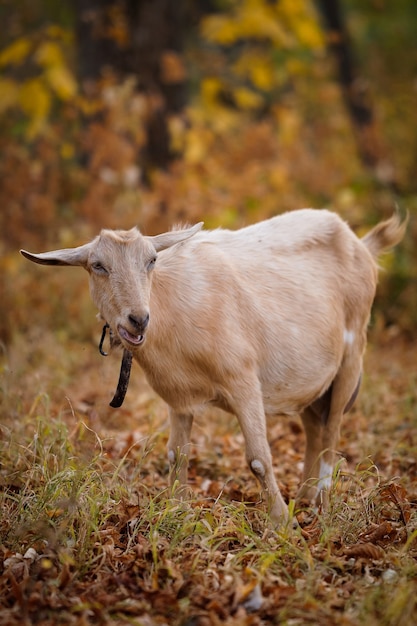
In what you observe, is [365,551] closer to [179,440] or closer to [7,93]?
[179,440]

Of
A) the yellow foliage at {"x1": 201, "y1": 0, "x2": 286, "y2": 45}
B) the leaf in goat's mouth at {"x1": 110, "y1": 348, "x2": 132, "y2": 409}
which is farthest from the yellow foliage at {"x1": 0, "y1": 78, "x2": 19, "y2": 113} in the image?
the leaf in goat's mouth at {"x1": 110, "y1": 348, "x2": 132, "y2": 409}

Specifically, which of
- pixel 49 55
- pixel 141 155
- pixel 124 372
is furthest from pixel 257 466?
pixel 49 55

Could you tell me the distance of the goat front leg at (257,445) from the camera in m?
4.68

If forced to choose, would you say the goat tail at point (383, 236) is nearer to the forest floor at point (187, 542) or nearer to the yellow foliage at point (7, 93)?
the forest floor at point (187, 542)

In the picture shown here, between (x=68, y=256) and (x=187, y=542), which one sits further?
(x=68, y=256)

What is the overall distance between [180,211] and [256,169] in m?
1.99

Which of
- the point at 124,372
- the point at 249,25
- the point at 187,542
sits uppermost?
the point at 249,25

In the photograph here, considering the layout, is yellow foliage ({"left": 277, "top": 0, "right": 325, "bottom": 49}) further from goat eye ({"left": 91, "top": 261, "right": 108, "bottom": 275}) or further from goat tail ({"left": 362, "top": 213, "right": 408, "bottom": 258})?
goat eye ({"left": 91, "top": 261, "right": 108, "bottom": 275})

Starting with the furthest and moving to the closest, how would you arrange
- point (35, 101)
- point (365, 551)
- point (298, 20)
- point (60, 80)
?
1. point (298, 20)
2. point (35, 101)
3. point (60, 80)
4. point (365, 551)

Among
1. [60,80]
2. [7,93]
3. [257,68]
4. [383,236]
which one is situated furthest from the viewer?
[257,68]

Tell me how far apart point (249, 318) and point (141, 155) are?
647 cm

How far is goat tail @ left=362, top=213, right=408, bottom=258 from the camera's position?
6.07 meters

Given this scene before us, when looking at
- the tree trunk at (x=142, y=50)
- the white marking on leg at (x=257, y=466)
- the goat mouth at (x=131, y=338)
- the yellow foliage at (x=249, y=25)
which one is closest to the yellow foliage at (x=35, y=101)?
the tree trunk at (x=142, y=50)

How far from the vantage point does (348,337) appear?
18.2 ft
